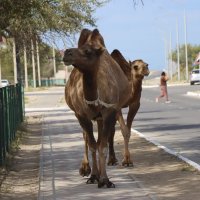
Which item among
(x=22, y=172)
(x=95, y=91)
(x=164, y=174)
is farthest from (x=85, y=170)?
(x=95, y=91)

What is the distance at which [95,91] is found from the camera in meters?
8.94

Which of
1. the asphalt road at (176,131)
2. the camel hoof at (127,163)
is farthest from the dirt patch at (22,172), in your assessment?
the asphalt road at (176,131)

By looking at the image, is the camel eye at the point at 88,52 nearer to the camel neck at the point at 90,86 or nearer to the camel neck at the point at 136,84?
the camel neck at the point at 90,86

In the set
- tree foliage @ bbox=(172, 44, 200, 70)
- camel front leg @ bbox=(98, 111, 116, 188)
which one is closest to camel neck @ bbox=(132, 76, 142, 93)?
camel front leg @ bbox=(98, 111, 116, 188)

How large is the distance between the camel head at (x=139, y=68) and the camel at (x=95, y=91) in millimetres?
2339

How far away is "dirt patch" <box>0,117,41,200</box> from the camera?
9609 mm

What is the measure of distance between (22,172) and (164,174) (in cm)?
275

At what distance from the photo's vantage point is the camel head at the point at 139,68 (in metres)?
12.4

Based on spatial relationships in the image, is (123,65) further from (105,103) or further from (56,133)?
(56,133)

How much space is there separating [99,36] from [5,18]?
3.08 m

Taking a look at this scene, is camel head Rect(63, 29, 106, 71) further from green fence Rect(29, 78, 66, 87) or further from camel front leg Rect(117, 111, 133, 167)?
green fence Rect(29, 78, 66, 87)

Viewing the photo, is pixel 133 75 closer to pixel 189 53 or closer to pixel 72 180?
pixel 72 180

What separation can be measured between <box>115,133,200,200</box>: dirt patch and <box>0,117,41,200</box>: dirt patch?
174 centimetres

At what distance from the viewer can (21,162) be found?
13.1 m
